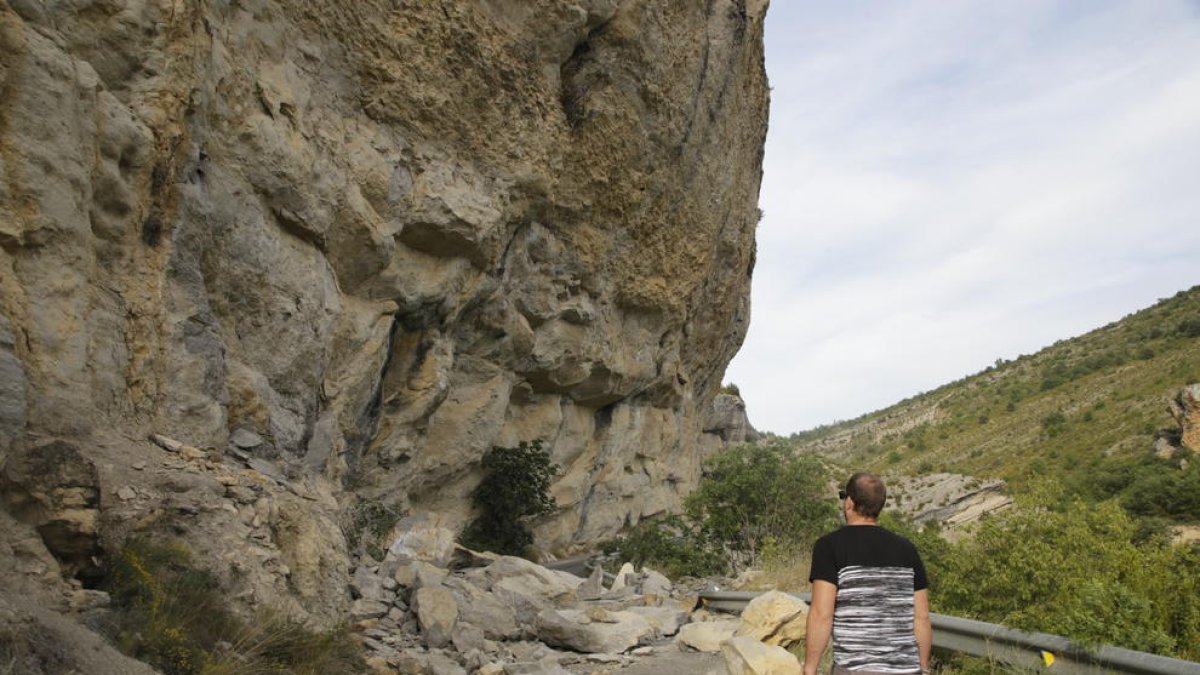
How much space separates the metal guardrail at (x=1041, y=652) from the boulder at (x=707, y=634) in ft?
7.66

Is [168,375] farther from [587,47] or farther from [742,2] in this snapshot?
[742,2]

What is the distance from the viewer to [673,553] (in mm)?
16562

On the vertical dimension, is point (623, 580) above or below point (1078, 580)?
below

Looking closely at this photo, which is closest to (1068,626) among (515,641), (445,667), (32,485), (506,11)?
(445,667)

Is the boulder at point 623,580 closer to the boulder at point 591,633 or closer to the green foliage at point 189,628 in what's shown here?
the boulder at point 591,633

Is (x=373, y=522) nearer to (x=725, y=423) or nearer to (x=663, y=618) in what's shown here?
(x=663, y=618)

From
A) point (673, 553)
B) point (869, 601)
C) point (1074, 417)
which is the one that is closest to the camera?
point (869, 601)

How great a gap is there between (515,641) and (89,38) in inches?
264

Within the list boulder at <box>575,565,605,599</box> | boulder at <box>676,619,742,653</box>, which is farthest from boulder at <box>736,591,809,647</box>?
boulder at <box>575,565,605,599</box>

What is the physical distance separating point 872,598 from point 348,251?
34.1 feet

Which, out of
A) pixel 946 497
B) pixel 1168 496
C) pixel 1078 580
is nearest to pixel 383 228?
pixel 1078 580

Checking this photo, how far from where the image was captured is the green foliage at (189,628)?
3877mm

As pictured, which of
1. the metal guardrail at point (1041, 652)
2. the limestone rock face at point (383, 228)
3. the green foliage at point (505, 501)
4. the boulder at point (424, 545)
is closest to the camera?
the metal guardrail at point (1041, 652)

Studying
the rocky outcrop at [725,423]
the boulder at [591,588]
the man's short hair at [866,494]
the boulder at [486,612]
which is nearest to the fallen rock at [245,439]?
the boulder at [486,612]
